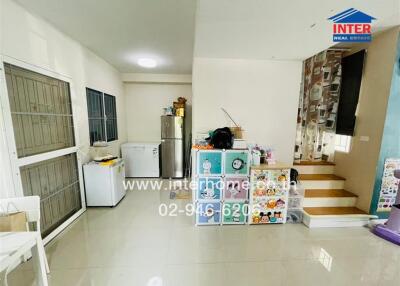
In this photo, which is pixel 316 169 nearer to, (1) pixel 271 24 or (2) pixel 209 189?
(2) pixel 209 189

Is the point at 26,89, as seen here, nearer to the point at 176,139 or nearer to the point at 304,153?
the point at 176,139

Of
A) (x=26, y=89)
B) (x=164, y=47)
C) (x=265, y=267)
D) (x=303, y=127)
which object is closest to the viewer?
(x=265, y=267)

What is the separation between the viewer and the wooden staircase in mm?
2449

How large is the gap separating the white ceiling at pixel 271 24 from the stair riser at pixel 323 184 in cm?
204

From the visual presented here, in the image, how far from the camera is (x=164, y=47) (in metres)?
2.83

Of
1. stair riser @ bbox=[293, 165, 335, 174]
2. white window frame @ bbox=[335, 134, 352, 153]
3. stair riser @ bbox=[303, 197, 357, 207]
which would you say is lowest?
stair riser @ bbox=[303, 197, 357, 207]

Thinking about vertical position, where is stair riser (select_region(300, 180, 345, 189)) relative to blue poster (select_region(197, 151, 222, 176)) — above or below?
below

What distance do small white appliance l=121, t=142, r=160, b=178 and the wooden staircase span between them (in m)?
3.12

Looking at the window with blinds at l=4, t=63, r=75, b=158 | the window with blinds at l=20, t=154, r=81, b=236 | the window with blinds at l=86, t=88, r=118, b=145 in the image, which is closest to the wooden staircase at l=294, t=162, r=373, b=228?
the window with blinds at l=20, t=154, r=81, b=236

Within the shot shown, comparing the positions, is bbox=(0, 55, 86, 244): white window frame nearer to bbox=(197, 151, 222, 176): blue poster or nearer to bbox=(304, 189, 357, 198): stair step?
bbox=(197, 151, 222, 176): blue poster

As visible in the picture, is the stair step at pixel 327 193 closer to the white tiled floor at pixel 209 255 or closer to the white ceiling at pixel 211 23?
the white tiled floor at pixel 209 255

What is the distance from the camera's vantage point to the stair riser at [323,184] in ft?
9.62

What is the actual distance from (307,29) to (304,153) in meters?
2.26


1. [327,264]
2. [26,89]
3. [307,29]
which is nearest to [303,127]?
[307,29]
